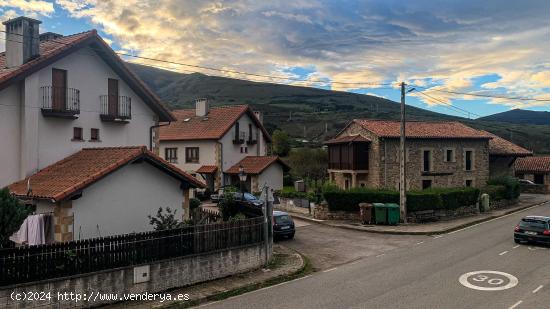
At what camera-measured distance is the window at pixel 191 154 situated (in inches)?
1770

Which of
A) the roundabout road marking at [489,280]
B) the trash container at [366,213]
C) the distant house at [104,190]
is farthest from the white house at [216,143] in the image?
the roundabout road marking at [489,280]

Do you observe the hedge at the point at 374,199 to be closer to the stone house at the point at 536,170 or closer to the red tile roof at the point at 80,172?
the red tile roof at the point at 80,172

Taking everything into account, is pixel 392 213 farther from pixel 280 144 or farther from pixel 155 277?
pixel 280 144

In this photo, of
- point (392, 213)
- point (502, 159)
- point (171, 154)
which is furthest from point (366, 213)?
point (502, 159)

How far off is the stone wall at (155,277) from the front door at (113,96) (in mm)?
9583

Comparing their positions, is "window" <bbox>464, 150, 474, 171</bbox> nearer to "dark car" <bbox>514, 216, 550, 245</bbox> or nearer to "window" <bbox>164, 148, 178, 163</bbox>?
"dark car" <bbox>514, 216, 550, 245</bbox>

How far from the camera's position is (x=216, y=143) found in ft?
142

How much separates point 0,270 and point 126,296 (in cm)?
325

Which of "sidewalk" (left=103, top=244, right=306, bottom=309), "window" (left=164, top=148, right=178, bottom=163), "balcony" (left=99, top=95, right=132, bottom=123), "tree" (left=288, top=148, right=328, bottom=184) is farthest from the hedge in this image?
"window" (left=164, top=148, right=178, bottom=163)

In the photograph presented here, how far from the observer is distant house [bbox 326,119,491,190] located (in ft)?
127

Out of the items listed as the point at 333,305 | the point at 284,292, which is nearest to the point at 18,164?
the point at 284,292

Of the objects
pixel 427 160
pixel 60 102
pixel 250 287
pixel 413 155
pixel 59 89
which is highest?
pixel 59 89

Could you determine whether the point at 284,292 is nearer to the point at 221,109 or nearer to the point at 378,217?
the point at 378,217

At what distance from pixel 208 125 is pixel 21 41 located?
90.7 ft
